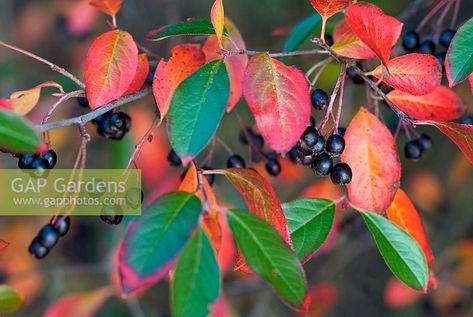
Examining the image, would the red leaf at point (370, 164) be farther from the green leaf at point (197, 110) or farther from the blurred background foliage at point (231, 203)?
the blurred background foliage at point (231, 203)

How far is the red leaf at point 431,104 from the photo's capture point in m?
0.99

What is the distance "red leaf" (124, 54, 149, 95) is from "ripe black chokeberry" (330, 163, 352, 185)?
31 centimetres

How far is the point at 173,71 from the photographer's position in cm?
91

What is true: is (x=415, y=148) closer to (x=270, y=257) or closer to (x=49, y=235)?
(x=270, y=257)

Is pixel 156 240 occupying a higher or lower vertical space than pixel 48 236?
higher

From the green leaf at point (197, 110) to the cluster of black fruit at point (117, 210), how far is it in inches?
7.5

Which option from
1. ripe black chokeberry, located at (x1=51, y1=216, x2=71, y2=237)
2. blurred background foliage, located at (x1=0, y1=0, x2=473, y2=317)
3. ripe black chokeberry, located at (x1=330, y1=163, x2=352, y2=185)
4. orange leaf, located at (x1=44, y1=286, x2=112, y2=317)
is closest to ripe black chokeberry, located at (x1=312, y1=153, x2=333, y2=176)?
ripe black chokeberry, located at (x1=330, y1=163, x2=352, y2=185)

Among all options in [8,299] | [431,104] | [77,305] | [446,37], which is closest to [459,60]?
[431,104]

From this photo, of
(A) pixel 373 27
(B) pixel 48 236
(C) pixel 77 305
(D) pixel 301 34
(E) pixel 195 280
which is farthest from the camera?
(C) pixel 77 305

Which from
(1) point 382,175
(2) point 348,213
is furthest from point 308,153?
(2) point 348,213

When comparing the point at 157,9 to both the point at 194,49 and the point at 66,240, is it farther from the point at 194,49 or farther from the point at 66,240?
the point at 194,49

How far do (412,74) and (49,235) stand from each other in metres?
0.54

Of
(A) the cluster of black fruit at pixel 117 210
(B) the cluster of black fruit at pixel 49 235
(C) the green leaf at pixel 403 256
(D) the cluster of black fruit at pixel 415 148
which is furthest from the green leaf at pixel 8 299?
(D) the cluster of black fruit at pixel 415 148

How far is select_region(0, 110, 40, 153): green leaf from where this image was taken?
0.72 meters
